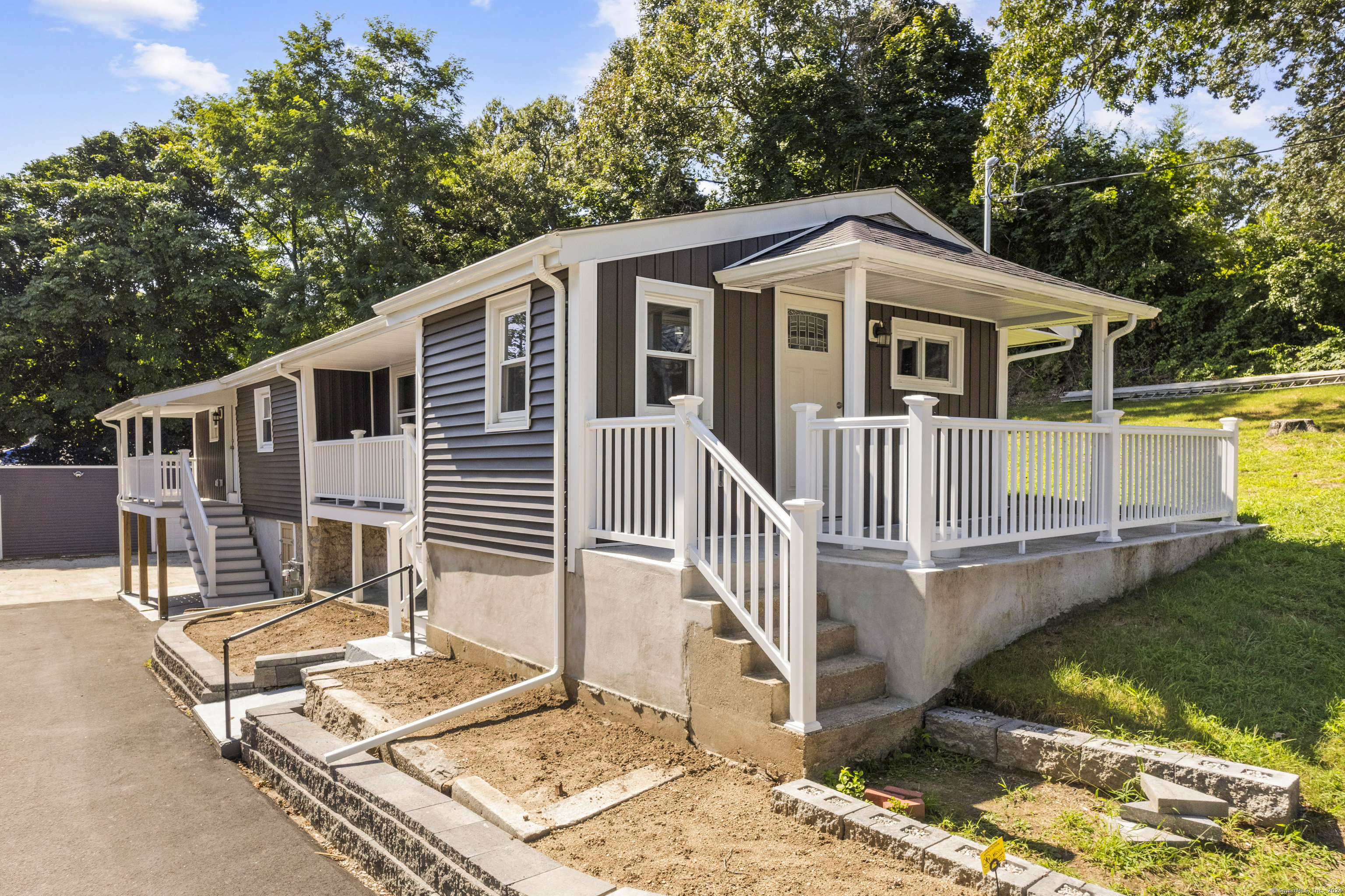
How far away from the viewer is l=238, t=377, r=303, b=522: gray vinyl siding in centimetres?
1423

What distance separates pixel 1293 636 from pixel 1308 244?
20841 mm

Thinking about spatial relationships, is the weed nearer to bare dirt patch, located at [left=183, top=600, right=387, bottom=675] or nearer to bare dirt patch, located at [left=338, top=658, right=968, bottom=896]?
bare dirt patch, located at [left=338, top=658, right=968, bottom=896]

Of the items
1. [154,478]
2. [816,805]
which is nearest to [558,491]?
[816,805]

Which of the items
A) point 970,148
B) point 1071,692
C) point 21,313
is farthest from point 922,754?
point 21,313

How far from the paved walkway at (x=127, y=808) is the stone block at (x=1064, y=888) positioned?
342cm

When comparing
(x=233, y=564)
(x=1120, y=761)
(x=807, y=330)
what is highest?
(x=807, y=330)

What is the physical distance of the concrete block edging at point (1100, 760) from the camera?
3.65 meters

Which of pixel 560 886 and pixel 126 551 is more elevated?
pixel 560 886

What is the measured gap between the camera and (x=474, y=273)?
22.2 feet

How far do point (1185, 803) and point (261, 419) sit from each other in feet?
52.6

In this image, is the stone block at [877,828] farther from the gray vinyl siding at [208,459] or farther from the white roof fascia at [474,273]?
the gray vinyl siding at [208,459]

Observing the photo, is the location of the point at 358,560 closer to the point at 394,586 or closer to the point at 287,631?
the point at 287,631

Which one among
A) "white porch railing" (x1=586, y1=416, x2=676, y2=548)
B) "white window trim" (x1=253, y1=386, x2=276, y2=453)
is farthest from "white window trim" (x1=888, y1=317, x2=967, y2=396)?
"white window trim" (x1=253, y1=386, x2=276, y2=453)

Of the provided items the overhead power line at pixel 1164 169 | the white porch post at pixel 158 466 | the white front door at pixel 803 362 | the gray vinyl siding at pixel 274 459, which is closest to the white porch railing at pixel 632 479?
the white front door at pixel 803 362
